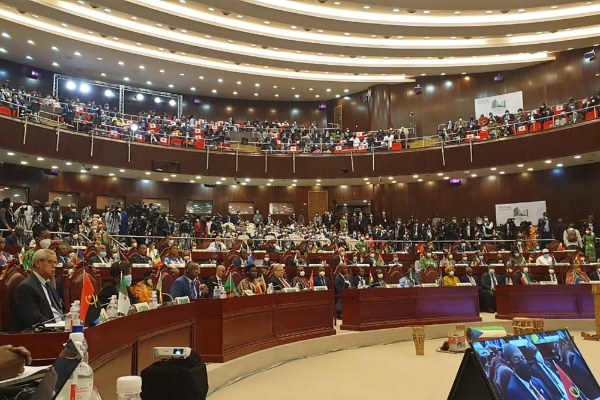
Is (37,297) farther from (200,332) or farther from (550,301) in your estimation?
(550,301)

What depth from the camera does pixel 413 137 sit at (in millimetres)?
Result: 22719

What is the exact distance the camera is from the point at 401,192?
78.8ft

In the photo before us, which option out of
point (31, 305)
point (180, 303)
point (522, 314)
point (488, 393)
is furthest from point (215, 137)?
point (488, 393)

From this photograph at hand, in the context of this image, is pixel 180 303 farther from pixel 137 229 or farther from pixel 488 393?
pixel 137 229

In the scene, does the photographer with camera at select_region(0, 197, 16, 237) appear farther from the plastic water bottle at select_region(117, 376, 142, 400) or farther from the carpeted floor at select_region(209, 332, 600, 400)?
the plastic water bottle at select_region(117, 376, 142, 400)

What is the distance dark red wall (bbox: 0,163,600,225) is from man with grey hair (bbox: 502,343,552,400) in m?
20.3

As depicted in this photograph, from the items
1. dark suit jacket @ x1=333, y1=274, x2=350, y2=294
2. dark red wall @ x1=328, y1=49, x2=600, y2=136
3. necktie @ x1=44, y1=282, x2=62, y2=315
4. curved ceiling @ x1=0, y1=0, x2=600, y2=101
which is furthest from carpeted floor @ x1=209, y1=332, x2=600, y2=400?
dark red wall @ x1=328, y1=49, x2=600, y2=136

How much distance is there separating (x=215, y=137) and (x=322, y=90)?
6752 millimetres

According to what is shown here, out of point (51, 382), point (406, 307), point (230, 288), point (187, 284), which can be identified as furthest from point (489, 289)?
point (51, 382)

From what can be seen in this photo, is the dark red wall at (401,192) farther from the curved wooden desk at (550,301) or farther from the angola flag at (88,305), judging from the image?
the angola flag at (88,305)

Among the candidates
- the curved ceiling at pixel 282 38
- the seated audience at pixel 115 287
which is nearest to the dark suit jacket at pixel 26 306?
the seated audience at pixel 115 287

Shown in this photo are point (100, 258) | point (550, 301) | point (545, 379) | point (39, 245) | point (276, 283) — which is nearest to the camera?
point (545, 379)

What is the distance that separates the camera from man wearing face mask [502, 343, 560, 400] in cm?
175

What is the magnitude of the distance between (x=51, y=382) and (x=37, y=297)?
2961 mm
